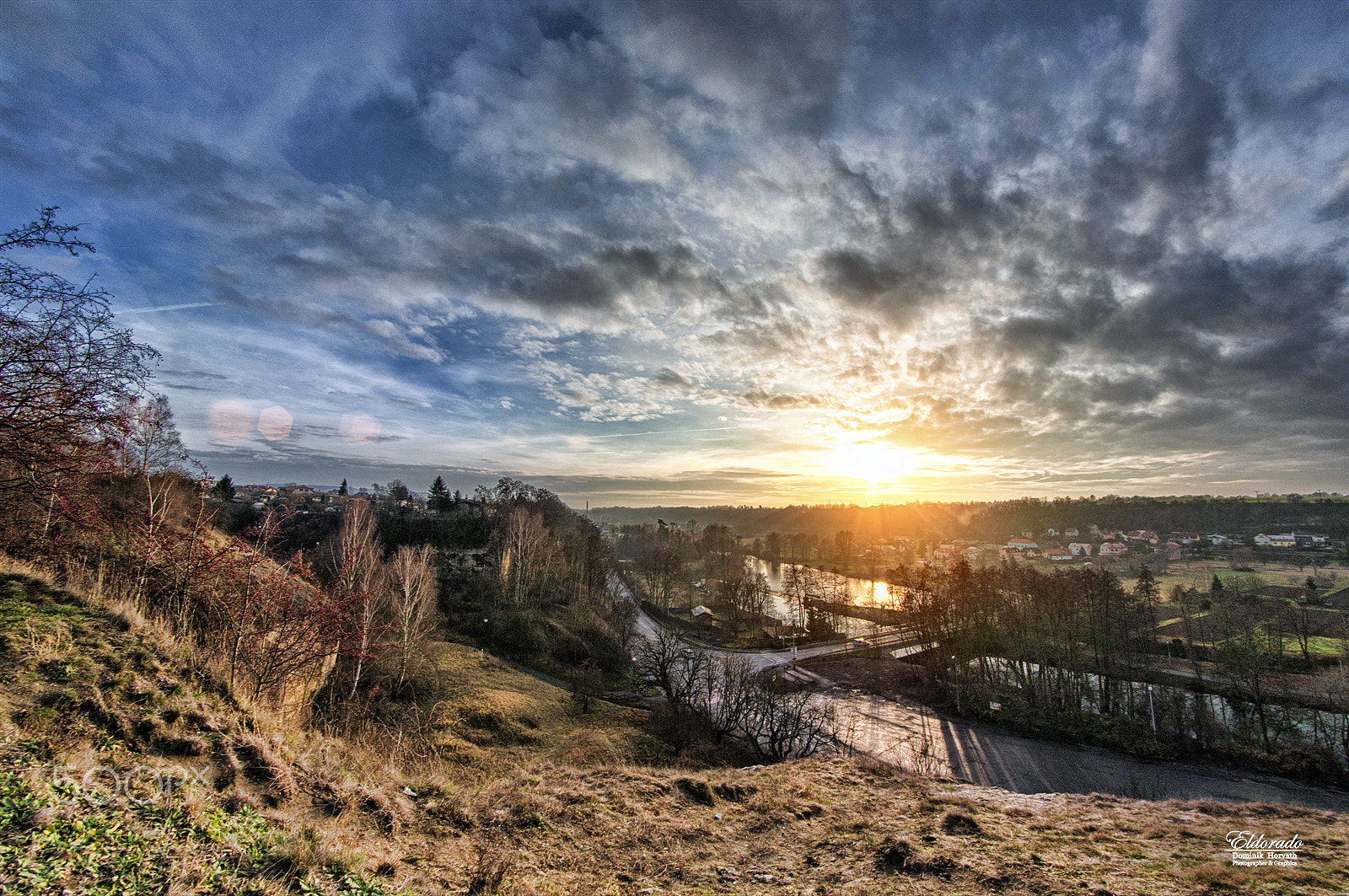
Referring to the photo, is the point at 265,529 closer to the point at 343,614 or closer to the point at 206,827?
the point at 343,614

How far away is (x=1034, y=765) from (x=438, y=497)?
7925 cm

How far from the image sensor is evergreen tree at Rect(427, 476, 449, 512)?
75562 mm

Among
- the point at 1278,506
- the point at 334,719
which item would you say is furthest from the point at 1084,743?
the point at 1278,506

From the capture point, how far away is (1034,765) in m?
26.0

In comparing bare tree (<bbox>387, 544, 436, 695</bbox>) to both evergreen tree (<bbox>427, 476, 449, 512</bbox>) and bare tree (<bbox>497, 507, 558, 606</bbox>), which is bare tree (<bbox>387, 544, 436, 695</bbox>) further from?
evergreen tree (<bbox>427, 476, 449, 512</bbox>)

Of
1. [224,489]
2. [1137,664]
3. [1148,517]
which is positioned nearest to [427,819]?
[1137,664]

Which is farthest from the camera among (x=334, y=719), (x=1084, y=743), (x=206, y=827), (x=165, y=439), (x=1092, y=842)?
(x=1084, y=743)

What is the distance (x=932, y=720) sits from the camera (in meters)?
32.6

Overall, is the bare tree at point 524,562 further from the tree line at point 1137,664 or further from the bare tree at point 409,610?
the tree line at point 1137,664

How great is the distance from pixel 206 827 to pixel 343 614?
505 cm

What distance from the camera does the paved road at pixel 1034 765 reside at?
74.4 ft

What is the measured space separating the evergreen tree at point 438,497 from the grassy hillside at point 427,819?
222 ft

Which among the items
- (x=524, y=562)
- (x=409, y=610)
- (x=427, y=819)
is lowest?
(x=524, y=562)

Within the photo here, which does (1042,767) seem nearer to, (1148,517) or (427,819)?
(427,819)
